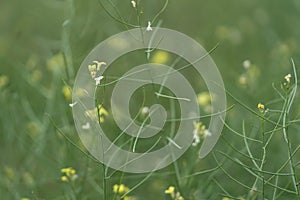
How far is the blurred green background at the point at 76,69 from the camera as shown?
145 cm

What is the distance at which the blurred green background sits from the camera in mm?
1452

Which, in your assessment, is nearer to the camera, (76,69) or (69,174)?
(69,174)

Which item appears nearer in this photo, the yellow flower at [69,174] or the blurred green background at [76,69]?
the yellow flower at [69,174]

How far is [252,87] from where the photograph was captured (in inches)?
63.3

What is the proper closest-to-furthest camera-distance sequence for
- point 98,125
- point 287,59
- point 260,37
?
point 98,125 < point 287,59 < point 260,37

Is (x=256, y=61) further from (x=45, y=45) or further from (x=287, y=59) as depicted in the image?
→ (x=45, y=45)

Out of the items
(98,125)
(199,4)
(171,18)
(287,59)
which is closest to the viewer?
(98,125)

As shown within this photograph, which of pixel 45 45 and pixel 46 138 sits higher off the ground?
pixel 45 45

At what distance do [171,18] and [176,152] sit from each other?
104cm

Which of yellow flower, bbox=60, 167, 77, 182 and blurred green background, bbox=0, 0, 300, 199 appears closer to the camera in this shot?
yellow flower, bbox=60, 167, 77, 182

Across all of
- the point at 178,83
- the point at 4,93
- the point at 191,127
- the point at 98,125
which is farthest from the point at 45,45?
the point at 98,125

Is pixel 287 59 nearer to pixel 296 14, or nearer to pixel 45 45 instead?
pixel 296 14

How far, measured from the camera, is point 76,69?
5.38 feet

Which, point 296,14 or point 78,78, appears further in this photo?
point 296,14
